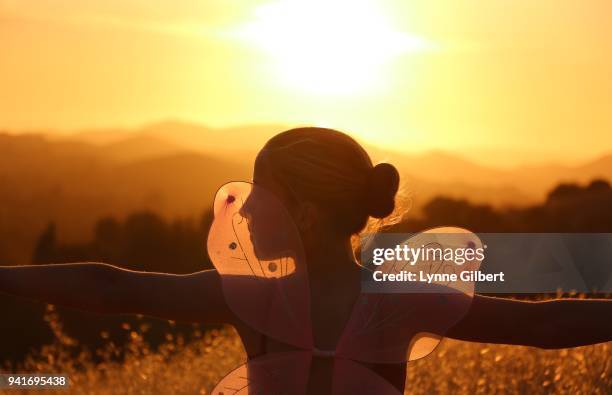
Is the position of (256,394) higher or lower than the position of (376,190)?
lower

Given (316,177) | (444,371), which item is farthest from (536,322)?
(444,371)

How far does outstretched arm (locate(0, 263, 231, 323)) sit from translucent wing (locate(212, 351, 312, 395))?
7.7 inches

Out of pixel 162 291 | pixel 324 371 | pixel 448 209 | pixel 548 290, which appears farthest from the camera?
pixel 448 209

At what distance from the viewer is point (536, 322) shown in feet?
6.50

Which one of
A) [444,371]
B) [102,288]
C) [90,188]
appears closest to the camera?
[102,288]

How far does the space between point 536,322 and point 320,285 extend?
420mm

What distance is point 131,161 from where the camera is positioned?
27.3 feet

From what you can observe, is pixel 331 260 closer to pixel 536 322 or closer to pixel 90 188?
pixel 536 322

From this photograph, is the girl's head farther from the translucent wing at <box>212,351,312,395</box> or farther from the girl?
the translucent wing at <box>212,351,312,395</box>

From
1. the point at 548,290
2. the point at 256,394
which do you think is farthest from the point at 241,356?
the point at 256,394

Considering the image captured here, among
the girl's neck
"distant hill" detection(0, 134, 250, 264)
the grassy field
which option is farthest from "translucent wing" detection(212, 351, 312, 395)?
"distant hill" detection(0, 134, 250, 264)

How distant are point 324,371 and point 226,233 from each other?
13.1 inches

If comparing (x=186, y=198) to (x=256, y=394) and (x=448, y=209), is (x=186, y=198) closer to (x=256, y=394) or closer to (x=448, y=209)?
(x=448, y=209)

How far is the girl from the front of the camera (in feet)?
6.11
